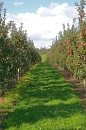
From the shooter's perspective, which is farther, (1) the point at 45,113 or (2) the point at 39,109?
(2) the point at 39,109

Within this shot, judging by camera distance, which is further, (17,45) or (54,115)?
(17,45)

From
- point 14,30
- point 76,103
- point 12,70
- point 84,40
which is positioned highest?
point 14,30

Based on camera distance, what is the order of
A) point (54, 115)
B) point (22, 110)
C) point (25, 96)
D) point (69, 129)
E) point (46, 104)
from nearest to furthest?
point (69, 129) → point (54, 115) → point (22, 110) → point (46, 104) → point (25, 96)

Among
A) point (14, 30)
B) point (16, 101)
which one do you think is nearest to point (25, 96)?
point (16, 101)

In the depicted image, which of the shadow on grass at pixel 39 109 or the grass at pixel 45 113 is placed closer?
the grass at pixel 45 113

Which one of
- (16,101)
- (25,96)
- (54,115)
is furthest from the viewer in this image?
(25,96)

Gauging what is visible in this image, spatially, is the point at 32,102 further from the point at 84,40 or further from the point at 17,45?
the point at 17,45

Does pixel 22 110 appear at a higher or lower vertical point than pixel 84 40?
lower

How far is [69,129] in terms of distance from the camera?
387 inches

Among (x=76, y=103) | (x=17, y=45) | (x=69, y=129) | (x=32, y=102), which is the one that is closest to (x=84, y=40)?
(x=76, y=103)

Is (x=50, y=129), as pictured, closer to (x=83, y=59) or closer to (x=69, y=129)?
(x=69, y=129)

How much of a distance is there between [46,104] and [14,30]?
1297 centimetres

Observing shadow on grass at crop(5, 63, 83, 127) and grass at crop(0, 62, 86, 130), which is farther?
shadow on grass at crop(5, 63, 83, 127)

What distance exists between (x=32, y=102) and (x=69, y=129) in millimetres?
5496
